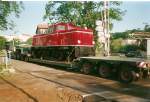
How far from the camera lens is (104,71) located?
54.0 feet

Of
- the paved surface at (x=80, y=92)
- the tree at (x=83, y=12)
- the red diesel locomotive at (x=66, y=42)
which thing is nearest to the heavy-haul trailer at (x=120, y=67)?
the paved surface at (x=80, y=92)

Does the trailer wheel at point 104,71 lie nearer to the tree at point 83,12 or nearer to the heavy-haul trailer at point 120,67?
the heavy-haul trailer at point 120,67

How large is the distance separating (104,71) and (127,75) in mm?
2126

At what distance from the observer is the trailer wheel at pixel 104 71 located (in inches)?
636

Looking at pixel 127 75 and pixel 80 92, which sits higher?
pixel 127 75

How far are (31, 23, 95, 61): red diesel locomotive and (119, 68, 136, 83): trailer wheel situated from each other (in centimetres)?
631

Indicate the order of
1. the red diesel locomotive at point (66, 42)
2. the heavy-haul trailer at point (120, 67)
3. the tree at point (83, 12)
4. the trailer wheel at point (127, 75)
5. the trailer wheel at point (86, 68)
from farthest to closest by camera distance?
1. the tree at point (83, 12)
2. the red diesel locomotive at point (66, 42)
3. the trailer wheel at point (86, 68)
4. the trailer wheel at point (127, 75)
5. the heavy-haul trailer at point (120, 67)

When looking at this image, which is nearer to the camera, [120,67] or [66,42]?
[120,67]

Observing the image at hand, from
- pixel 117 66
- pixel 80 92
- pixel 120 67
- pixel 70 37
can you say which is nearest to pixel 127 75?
pixel 120 67

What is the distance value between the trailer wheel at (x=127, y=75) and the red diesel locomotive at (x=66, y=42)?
20.7 ft

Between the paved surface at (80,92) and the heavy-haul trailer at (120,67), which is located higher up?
the heavy-haul trailer at (120,67)

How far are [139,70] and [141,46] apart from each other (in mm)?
24686

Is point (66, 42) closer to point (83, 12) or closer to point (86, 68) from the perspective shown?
point (86, 68)

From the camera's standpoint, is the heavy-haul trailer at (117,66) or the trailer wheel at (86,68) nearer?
the heavy-haul trailer at (117,66)
